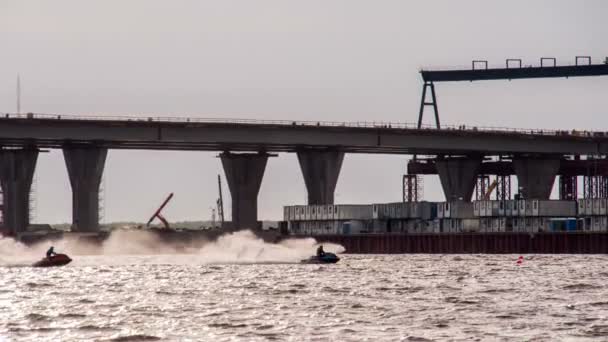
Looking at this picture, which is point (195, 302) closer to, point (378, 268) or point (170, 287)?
point (170, 287)

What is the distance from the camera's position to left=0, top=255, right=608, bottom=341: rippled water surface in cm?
7194

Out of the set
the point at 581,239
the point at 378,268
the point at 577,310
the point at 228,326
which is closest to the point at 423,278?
the point at 378,268

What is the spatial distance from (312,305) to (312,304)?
2.67 feet

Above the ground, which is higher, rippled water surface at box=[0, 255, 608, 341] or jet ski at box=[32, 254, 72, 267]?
jet ski at box=[32, 254, 72, 267]

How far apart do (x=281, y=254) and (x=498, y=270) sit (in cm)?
3905

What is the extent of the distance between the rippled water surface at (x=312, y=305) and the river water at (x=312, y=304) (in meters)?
0.07

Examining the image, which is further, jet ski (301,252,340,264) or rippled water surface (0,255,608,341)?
jet ski (301,252,340,264)

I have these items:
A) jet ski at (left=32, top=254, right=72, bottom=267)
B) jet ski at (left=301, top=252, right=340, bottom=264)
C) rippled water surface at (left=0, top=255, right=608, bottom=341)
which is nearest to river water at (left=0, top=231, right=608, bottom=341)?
rippled water surface at (left=0, top=255, right=608, bottom=341)

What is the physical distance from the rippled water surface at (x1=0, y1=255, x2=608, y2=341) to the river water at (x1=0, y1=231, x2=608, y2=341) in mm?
72

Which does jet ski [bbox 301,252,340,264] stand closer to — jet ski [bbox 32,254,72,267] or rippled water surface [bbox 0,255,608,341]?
rippled water surface [bbox 0,255,608,341]

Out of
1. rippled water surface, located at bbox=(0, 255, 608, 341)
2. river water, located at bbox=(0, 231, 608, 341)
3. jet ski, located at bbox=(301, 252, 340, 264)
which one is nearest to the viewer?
river water, located at bbox=(0, 231, 608, 341)

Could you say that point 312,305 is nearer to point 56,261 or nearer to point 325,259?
point 325,259

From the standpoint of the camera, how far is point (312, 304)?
88.5m

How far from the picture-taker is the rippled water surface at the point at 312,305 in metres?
71.9
